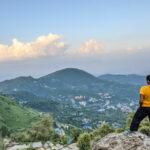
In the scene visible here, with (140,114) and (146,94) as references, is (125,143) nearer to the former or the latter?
(140,114)

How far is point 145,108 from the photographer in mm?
8922

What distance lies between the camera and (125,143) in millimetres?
8578

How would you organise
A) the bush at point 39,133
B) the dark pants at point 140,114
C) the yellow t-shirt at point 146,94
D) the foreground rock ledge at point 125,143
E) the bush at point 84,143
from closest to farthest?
the foreground rock ledge at point 125,143 < the yellow t-shirt at point 146,94 < the dark pants at point 140,114 < the bush at point 84,143 < the bush at point 39,133

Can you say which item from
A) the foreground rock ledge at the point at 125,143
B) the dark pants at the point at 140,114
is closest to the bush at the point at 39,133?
the foreground rock ledge at the point at 125,143

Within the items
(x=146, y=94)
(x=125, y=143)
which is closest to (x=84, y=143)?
(x=125, y=143)

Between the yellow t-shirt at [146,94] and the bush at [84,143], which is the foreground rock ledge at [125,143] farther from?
the bush at [84,143]

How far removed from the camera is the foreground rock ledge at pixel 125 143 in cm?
838

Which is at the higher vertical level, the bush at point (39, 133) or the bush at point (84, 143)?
the bush at point (84, 143)

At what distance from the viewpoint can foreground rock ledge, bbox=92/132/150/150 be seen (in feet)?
27.5

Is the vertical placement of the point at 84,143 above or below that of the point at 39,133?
above

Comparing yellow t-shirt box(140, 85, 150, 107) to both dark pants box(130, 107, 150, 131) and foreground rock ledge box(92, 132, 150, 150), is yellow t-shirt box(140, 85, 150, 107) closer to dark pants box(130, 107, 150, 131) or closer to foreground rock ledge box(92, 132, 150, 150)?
dark pants box(130, 107, 150, 131)

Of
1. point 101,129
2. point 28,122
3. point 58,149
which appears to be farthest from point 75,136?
point 28,122

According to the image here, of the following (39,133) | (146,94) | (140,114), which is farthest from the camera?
(39,133)

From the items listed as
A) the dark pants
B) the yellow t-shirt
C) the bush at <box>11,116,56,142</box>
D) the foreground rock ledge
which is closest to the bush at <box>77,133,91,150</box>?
the bush at <box>11,116,56,142</box>
